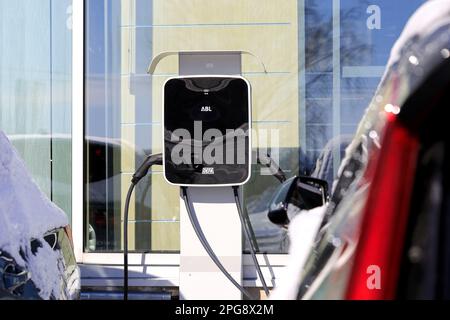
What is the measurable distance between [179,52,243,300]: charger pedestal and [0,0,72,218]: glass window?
149cm

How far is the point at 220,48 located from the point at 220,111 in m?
1.26

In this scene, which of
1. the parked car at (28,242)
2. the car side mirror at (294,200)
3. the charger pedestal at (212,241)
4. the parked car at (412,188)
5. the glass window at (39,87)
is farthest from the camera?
the glass window at (39,87)

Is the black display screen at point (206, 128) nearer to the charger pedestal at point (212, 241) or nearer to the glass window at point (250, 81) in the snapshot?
the charger pedestal at point (212, 241)

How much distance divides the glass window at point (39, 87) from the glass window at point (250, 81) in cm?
24

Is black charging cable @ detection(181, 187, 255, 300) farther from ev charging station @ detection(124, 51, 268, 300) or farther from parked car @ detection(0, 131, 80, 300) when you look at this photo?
parked car @ detection(0, 131, 80, 300)

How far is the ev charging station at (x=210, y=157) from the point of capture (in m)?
4.31

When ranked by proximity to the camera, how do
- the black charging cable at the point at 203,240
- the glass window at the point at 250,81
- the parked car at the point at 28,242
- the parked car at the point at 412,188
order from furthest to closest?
the glass window at the point at 250,81, the black charging cable at the point at 203,240, the parked car at the point at 28,242, the parked car at the point at 412,188

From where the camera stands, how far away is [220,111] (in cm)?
432

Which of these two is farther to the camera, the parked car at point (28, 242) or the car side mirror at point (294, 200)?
the car side mirror at point (294, 200)

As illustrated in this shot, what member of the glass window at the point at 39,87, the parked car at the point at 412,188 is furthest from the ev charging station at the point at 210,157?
the parked car at the point at 412,188

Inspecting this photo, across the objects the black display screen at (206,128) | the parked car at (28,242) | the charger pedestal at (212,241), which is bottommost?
the charger pedestal at (212,241)

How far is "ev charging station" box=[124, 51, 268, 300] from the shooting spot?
4309mm
